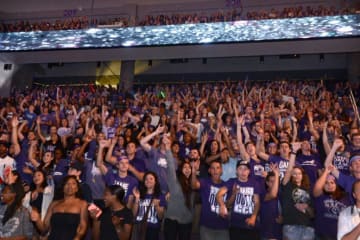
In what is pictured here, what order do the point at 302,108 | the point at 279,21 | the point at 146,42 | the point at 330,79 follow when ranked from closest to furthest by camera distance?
the point at 302,108, the point at 279,21, the point at 146,42, the point at 330,79

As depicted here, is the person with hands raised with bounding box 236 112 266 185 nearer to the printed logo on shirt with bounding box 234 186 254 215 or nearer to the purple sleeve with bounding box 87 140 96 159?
the printed logo on shirt with bounding box 234 186 254 215

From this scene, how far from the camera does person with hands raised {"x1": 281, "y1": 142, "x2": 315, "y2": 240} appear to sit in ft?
11.1

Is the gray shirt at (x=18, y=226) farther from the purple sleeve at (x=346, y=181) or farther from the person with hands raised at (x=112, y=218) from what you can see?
the purple sleeve at (x=346, y=181)

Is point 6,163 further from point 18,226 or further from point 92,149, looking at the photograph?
point 18,226

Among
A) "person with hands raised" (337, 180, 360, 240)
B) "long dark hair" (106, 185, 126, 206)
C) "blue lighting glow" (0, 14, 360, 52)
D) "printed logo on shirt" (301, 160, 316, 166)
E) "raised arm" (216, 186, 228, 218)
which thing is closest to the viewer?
"person with hands raised" (337, 180, 360, 240)

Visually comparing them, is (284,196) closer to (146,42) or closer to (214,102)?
(214,102)

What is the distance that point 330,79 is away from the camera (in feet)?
50.4

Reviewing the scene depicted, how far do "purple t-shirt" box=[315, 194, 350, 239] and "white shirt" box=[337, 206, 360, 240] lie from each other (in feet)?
2.42

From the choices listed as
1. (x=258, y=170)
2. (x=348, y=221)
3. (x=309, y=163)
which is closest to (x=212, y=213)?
(x=258, y=170)

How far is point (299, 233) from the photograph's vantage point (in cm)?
338

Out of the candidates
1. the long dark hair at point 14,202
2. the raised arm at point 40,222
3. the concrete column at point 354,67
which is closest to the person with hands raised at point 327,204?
the raised arm at point 40,222

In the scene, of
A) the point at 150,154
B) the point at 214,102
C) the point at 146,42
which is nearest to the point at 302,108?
the point at 214,102

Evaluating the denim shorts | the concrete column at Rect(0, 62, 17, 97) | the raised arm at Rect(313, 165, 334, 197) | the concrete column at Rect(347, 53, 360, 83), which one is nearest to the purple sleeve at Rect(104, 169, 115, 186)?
the denim shorts

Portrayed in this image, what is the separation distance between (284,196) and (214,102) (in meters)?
5.61
